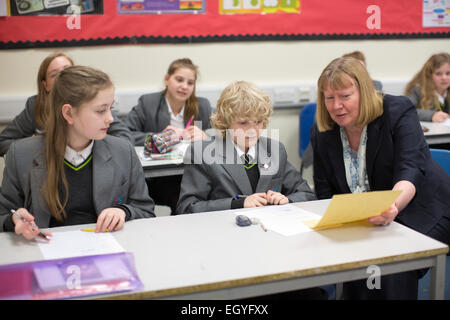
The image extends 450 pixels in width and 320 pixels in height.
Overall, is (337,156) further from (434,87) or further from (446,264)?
(434,87)

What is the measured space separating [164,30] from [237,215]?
256cm

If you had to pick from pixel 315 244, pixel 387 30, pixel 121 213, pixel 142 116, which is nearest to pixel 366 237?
pixel 315 244

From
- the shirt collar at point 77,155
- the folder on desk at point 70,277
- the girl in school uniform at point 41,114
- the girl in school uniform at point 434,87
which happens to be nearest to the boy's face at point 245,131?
the shirt collar at point 77,155

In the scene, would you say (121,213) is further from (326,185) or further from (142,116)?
(142,116)

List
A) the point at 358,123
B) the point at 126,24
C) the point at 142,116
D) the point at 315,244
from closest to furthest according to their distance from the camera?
the point at 315,244 < the point at 358,123 < the point at 142,116 < the point at 126,24

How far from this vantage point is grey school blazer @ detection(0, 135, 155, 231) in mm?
Answer: 1780

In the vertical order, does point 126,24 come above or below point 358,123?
above

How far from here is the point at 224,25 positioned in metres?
4.09

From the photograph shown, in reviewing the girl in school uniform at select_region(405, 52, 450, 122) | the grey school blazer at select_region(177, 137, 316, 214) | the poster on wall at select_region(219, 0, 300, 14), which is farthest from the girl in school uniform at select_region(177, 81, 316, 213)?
the girl in school uniform at select_region(405, 52, 450, 122)

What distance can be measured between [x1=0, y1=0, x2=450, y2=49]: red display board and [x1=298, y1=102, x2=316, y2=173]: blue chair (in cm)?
64

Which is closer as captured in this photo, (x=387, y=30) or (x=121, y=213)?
(x=121, y=213)

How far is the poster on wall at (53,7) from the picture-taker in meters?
3.58

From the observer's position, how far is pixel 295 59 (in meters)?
4.36

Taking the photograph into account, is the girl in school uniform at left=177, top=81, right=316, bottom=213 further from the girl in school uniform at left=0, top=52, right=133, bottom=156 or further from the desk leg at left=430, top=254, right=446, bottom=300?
the girl in school uniform at left=0, top=52, right=133, bottom=156
